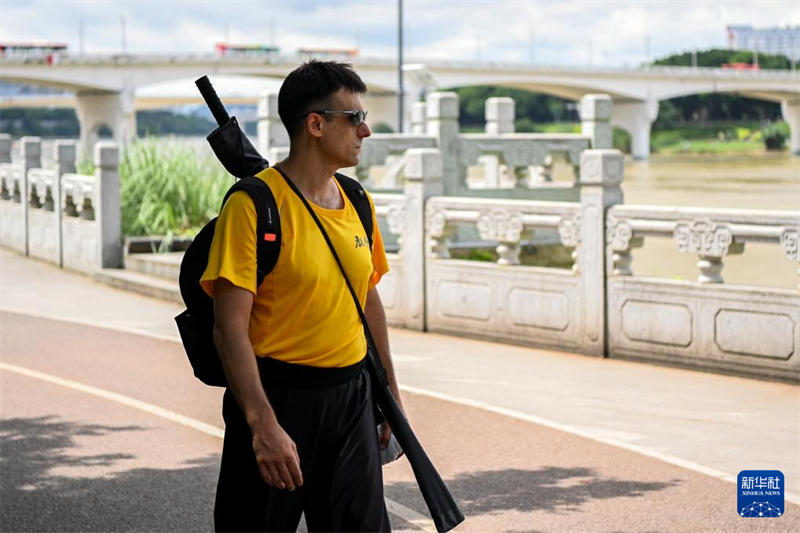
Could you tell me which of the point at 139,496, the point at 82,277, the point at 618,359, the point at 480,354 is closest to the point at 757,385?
the point at 618,359

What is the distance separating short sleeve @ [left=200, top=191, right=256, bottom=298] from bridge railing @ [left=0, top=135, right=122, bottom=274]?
15490 mm

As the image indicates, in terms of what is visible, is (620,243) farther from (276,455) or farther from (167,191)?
(167,191)

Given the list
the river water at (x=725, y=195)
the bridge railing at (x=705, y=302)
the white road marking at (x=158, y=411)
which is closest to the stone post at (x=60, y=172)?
the white road marking at (x=158, y=411)

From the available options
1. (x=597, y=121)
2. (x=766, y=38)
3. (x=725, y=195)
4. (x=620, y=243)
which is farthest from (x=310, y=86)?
(x=766, y=38)

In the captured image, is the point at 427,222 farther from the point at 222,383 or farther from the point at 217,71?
the point at 217,71

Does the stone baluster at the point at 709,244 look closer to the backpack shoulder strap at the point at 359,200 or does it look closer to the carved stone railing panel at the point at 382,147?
the backpack shoulder strap at the point at 359,200

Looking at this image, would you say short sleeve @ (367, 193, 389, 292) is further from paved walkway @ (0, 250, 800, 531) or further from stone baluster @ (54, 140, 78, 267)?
stone baluster @ (54, 140, 78, 267)

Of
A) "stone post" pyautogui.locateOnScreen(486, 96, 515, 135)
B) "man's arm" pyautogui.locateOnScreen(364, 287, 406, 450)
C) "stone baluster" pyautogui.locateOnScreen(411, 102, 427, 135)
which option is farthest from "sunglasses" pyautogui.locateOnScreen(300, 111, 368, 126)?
"stone baluster" pyautogui.locateOnScreen(411, 102, 427, 135)

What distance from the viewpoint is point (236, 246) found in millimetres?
3736

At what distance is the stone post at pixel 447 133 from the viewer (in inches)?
936

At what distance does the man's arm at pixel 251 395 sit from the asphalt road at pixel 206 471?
105 inches

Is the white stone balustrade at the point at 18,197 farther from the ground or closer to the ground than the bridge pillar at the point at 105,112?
closer to the ground

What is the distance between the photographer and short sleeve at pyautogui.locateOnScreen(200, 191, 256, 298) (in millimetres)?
3727

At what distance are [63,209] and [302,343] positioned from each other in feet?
57.0
